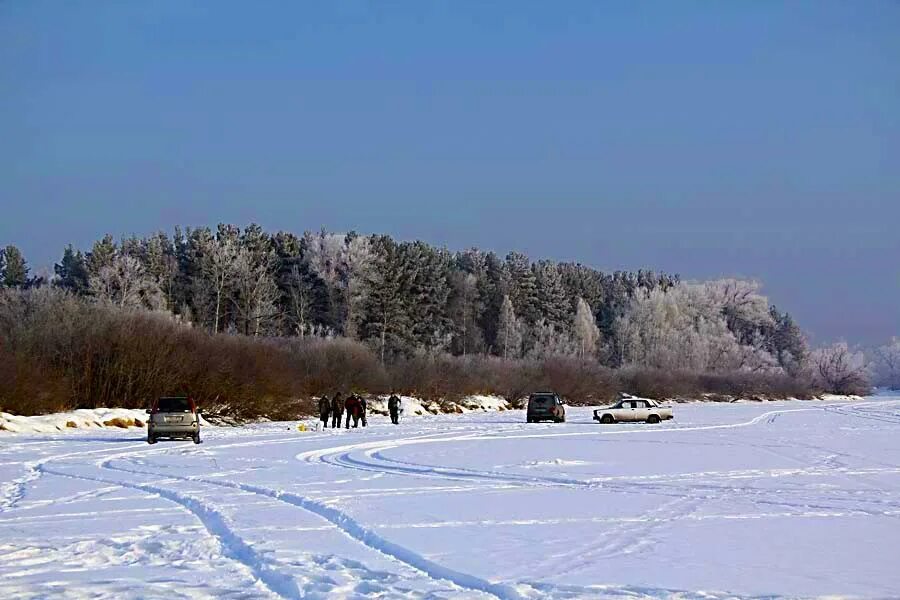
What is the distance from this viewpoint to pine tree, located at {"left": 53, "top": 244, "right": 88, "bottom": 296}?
298ft

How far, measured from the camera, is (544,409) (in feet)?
180

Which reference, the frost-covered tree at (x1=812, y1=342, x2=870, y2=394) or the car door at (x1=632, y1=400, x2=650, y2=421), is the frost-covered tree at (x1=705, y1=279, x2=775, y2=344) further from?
the car door at (x1=632, y1=400, x2=650, y2=421)

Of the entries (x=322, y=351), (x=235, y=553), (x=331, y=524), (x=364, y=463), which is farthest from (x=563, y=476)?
(x=322, y=351)

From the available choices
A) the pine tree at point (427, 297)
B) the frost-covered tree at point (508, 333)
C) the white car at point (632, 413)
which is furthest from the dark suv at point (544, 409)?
the frost-covered tree at point (508, 333)

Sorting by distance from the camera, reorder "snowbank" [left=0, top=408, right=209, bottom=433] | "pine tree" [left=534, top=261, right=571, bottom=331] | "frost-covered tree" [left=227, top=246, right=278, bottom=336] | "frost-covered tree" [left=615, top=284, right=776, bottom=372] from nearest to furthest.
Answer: "snowbank" [left=0, top=408, right=209, bottom=433]
"frost-covered tree" [left=227, top=246, right=278, bottom=336]
"pine tree" [left=534, top=261, right=571, bottom=331]
"frost-covered tree" [left=615, top=284, right=776, bottom=372]

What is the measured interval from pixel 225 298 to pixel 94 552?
273 ft

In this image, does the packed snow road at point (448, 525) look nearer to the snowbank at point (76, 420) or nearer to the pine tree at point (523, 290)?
the snowbank at point (76, 420)

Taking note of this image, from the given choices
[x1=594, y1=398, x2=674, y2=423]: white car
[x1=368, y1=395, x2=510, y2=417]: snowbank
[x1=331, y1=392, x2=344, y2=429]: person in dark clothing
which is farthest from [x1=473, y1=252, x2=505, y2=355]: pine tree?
[x1=331, y1=392, x2=344, y2=429]: person in dark clothing

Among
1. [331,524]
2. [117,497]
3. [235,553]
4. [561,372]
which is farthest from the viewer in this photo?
[561,372]

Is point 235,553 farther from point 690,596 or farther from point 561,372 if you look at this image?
point 561,372

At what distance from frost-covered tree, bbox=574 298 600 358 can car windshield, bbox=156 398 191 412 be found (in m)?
92.6

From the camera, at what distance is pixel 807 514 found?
16.4m

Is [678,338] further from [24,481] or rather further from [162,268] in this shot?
[24,481]

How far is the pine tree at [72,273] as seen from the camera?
90.8 meters
